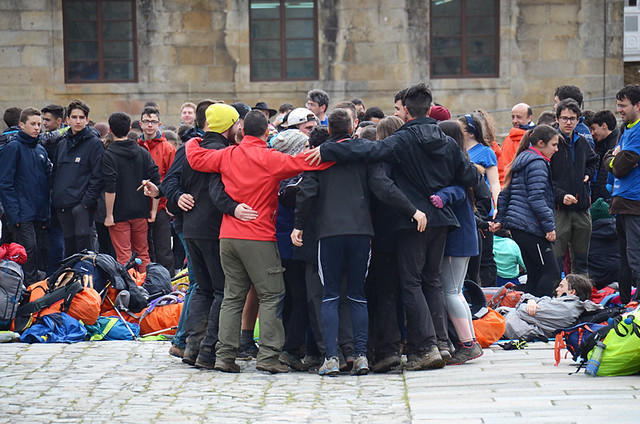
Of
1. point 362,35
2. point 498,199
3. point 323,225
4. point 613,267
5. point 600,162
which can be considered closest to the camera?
point 323,225

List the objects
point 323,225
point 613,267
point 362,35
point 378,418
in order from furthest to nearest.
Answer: point 362,35
point 613,267
point 323,225
point 378,418

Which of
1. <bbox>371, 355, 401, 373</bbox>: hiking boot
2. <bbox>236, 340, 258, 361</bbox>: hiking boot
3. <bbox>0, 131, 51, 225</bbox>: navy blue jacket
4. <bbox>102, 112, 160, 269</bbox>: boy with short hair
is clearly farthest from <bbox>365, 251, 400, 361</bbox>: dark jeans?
<bbox>0, 131, 51, 225</bbox>: navy blue jacket

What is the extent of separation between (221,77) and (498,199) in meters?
10.2

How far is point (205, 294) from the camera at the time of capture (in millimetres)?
8102

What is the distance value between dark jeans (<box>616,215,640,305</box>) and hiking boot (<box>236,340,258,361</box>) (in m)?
3.40

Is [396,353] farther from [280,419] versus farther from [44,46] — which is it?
[44,46]

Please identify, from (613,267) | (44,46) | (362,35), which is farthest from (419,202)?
(44,46)

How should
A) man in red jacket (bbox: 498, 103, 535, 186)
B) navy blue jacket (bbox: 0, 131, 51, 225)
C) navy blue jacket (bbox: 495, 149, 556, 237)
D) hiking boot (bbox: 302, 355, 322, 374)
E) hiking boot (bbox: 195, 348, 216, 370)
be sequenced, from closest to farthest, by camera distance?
hiking boot (bbox: 195, 348, 216, 370) → hiking boot (bbox: 302, 355, 322, 374) → navy blue jacket (bbox: 495, 149, 556, 237) → navy blue jacket (bbox: 0, 131, 51, 225) → man in red jacket (bbox: 498, 103, 535, 186)

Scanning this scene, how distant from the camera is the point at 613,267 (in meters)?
10.9

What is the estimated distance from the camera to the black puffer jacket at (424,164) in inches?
299

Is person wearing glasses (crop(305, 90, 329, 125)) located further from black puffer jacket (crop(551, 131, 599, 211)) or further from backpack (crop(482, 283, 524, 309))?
backpack (crop(482, 283, 524, 309))

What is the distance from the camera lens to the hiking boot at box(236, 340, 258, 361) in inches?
325

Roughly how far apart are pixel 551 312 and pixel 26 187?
5965 mm

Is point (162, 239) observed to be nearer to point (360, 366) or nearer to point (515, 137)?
point (515, 137)
